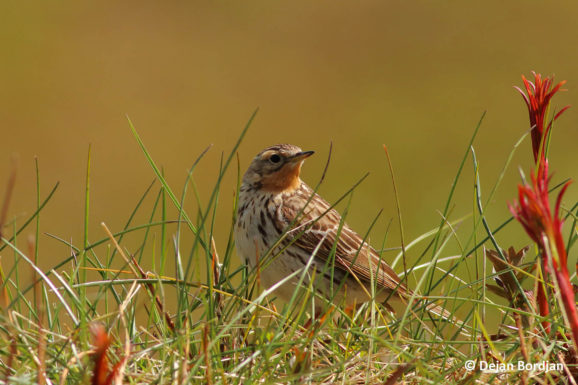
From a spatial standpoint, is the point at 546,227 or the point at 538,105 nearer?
the point at 546,227

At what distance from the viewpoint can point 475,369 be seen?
229 centimetres

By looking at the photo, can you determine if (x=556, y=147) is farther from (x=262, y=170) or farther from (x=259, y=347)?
(x=259, y=347)

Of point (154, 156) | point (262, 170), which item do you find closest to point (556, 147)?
point (154, 156)

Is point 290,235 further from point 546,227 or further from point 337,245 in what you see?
point 546,227

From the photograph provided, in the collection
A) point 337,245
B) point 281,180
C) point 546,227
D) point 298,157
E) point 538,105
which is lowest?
point 337,245

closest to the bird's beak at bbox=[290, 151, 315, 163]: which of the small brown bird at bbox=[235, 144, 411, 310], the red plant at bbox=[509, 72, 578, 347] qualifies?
the small brown bird at bbox=[235, 144, 411, 310]

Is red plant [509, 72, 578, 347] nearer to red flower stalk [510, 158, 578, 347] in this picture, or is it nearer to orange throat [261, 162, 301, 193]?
red flower stalk [510, 158, 578, 347]

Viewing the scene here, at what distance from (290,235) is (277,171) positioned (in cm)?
85

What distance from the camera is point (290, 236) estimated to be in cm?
416

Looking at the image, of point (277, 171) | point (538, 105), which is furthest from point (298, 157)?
point (538, 105)

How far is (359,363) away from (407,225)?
755 cm

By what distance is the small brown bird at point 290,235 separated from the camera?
14.0ft

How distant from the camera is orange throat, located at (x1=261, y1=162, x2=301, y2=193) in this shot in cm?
490

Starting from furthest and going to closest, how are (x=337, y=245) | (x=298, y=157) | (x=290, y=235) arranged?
(x=298, y=157) → (x=337, y=245) → (x=290, y=235)
